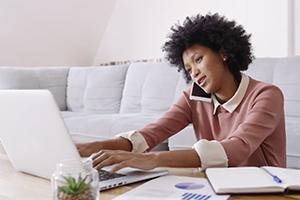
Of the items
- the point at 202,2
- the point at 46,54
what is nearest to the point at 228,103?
the point at 202,2

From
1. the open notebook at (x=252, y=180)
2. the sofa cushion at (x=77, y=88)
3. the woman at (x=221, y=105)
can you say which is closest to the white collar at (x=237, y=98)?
the woman at (x=221, y=105)

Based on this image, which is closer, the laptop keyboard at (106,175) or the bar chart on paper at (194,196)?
the bar chart on paper at (194,196)

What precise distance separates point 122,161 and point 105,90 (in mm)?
2846

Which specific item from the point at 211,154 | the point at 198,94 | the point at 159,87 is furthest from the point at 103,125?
the point at 211,154

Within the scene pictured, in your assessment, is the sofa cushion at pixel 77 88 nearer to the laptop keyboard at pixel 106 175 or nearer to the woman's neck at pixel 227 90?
the woman's neck at pixel 227 90

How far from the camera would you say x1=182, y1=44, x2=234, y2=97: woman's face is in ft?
4.75

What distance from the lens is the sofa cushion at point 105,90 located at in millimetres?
3833

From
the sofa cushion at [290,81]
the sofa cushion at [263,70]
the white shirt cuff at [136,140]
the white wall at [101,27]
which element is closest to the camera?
the white shirt cuff at [136,140]

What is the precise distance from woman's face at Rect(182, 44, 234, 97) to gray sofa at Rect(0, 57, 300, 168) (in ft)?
3.06

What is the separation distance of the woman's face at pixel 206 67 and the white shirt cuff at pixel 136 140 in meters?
0.26

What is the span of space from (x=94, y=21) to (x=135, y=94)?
1.60m

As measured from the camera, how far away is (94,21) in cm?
492

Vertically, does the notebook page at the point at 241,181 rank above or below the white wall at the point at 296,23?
below

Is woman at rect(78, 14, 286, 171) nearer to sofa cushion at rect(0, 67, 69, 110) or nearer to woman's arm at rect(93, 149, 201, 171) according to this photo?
woman's arm at rect(93, 149, 201, 171)
